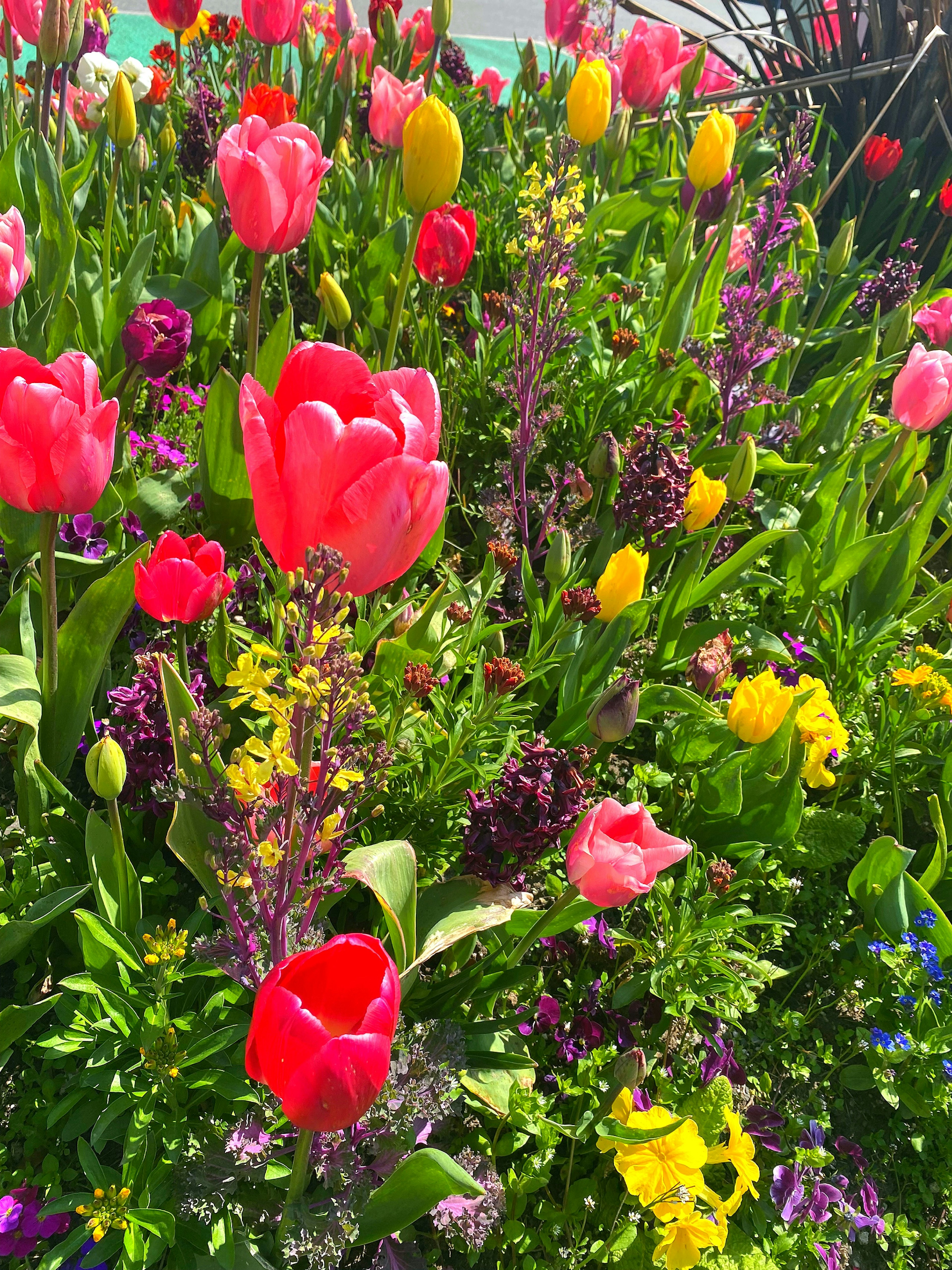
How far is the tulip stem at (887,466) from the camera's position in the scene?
220 cm

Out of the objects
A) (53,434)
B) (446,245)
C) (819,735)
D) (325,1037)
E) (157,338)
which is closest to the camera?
(325,1037)

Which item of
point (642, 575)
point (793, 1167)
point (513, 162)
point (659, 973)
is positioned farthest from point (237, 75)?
point (793, 1167)

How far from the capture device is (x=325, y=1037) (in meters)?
0.79

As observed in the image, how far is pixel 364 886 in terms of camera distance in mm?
1526

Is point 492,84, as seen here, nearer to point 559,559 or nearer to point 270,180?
point 270,180

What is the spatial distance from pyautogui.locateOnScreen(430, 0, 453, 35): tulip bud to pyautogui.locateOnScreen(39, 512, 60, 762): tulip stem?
1775mm

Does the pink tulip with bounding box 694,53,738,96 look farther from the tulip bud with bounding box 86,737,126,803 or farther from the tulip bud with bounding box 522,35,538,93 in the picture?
the tulip bud with bounding box 86,737,126,803

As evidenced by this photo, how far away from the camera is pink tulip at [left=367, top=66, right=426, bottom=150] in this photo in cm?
218

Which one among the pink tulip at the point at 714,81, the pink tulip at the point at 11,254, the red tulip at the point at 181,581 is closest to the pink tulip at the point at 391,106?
the pink tulip at the point at 11,254

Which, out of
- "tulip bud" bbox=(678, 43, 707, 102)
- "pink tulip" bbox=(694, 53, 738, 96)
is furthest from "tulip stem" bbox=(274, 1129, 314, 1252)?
"pink tulip" bbox=(694, 53, 738, 96)

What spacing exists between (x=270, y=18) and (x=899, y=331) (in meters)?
1.72

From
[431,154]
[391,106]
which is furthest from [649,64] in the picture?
[431,154]

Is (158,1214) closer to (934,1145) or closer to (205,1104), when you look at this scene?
(205,1104)

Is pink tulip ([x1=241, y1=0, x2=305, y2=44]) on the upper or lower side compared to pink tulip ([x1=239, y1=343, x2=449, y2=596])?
upper
